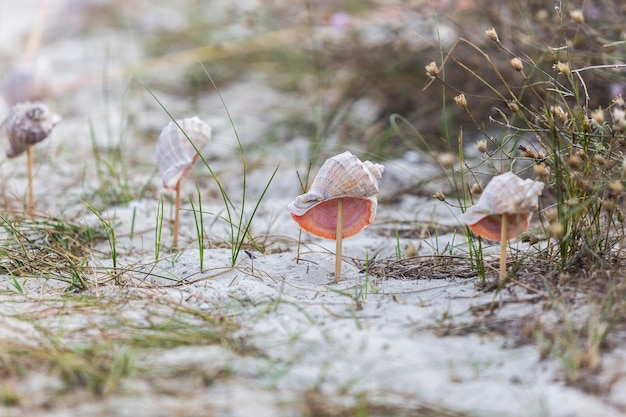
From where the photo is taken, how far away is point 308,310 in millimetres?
1959

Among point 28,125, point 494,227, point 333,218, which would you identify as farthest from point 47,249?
point 494,227

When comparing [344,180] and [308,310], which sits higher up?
[344,180]

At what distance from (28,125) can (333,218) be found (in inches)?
43.0

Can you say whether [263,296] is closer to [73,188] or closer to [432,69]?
[432,69]

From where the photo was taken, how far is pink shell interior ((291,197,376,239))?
2.23 metres

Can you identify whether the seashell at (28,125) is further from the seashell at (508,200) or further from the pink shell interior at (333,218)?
the seashell at (508,200)

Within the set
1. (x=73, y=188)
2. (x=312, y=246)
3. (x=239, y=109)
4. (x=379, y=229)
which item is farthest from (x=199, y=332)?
(x=239, y=109)

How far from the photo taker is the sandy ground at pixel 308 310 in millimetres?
1555

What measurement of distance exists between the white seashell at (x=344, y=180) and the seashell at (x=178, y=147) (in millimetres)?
516

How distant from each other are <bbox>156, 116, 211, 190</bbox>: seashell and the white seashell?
516 millimetres

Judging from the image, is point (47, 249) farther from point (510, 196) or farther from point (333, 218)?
point (510, 196)

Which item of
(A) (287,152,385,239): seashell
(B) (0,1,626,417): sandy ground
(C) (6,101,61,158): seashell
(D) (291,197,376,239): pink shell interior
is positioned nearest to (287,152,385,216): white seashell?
(A) (287,152,385,239): seashell

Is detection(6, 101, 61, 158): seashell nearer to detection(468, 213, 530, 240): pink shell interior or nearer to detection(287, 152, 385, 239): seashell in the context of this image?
detection(287, 152, 385, 239): seashell

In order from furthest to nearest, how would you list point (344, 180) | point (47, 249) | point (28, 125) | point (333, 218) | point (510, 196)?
point (28, 125)
point (47, 249)
point (333, 218)
point (344, 180)
point (510, 196)
